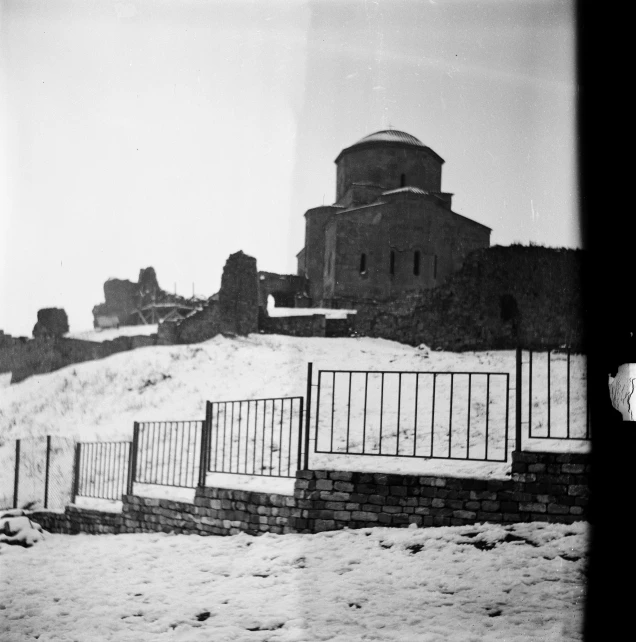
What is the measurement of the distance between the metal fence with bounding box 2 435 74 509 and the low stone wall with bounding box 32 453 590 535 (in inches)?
128

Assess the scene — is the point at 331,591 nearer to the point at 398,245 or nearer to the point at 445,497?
the point at 445,497

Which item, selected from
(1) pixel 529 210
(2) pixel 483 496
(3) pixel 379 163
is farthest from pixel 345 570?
(3) pixel 379 163

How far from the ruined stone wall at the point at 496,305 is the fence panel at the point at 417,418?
3.47 m

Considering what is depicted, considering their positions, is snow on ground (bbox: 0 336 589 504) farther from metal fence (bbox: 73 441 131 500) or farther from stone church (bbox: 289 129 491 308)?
stone church (bbox: 289 129 491 308)

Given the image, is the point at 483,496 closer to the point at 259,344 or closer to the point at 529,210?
the point at 529,210

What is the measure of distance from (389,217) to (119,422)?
489 inches

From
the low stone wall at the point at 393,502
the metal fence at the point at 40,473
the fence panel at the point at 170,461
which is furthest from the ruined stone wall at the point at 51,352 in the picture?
the low stone wall at the point at 393,502

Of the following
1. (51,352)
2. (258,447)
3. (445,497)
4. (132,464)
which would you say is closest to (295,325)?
(51,352)

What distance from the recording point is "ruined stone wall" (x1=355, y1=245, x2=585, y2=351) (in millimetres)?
13672

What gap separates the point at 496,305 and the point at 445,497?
10.1 metres

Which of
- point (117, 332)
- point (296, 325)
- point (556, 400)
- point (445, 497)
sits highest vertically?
point (117, 332)

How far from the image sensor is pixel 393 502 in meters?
4.81

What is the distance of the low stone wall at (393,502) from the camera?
4363mm

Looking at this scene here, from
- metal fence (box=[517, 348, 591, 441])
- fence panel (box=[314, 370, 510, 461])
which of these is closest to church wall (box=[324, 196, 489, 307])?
metal fence (box=[517, 348, 591, 441])
